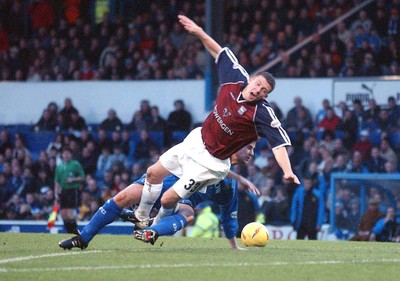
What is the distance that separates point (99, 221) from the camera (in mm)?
10367

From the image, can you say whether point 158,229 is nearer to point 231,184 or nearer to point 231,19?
point 231,184

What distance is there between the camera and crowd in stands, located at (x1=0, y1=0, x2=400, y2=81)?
2178 cm

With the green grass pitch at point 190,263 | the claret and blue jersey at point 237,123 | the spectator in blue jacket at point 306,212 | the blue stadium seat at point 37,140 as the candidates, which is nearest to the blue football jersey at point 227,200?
the green grass pitch at point 190,263

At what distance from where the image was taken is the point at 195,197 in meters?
11.8

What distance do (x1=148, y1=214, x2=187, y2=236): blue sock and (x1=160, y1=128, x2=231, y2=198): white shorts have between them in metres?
0.30

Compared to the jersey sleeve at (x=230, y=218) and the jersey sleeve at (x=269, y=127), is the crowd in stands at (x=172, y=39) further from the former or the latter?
the jersey sleeve at (x=269, y=127)

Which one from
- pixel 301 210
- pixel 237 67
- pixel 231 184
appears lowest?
pixel 301 210

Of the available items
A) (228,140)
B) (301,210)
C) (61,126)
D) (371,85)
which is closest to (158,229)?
(228,140)

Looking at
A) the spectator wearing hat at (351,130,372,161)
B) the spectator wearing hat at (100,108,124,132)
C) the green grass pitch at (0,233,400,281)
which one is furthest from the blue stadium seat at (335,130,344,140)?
the green grass pitch at (0,233,400,281)

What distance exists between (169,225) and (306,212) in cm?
879

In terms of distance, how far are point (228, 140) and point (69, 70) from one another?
49.9ft

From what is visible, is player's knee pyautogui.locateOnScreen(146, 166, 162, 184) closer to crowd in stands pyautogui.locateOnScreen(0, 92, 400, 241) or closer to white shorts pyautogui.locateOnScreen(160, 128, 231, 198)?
white shorts pyautogui.locateOnScreen(160, 128, 231, 198)

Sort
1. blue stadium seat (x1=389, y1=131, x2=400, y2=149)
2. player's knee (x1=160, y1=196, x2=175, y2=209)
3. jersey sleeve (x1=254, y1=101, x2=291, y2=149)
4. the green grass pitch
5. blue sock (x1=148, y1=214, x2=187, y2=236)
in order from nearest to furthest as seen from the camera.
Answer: the green grass pitch → jersey sleeve (x1=254, y1=101, x2=291, y2=149) → blue sock (x1=148, y1=214, x2=187, y2=236) → player's knee (x1=160, y1=196, x2=175, y2=209) → blue stadium seat (x1=389, y1=131, x2=400, y2=149)

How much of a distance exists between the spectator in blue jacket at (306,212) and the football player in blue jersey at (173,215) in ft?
23.1
